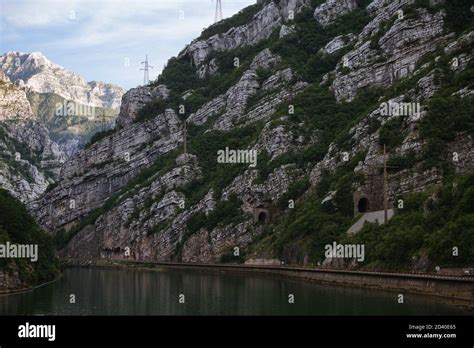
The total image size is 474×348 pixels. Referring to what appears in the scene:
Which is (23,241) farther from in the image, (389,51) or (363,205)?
(389,51)

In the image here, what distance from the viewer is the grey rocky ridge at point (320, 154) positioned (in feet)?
293

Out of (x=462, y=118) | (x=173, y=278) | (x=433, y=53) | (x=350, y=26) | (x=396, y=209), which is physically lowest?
(x=173, y=278)

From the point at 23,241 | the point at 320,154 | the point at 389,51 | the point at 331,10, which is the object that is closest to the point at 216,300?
the point at 23,241

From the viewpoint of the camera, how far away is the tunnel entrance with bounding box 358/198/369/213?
10438cm

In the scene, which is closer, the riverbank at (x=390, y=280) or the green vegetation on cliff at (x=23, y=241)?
the riverbank at (x=390, y=280)

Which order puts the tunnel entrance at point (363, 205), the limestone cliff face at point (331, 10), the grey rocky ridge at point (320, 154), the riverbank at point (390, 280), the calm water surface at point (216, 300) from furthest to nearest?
the limestone cliff face at point (331, 10) → the tunnel entrance at point (363, 205) → the grey rocky ridge at point (320, 154) → the riverbank at point (390, 280) → the calm water surface at point (216, 300)

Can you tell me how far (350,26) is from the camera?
569ft

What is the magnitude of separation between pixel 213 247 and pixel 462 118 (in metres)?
59.4

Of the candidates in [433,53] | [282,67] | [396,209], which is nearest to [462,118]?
[396,209]

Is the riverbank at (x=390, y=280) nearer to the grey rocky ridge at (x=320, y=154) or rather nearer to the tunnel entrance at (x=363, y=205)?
the grey rocky ridge at (x=320, y=154)

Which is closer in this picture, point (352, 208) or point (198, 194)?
point (352, 208)

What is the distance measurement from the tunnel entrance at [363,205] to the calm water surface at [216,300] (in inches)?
697

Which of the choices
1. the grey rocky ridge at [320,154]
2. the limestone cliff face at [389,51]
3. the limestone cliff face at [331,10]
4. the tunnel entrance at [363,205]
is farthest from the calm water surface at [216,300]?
the limestone cliff face at [331,10]
